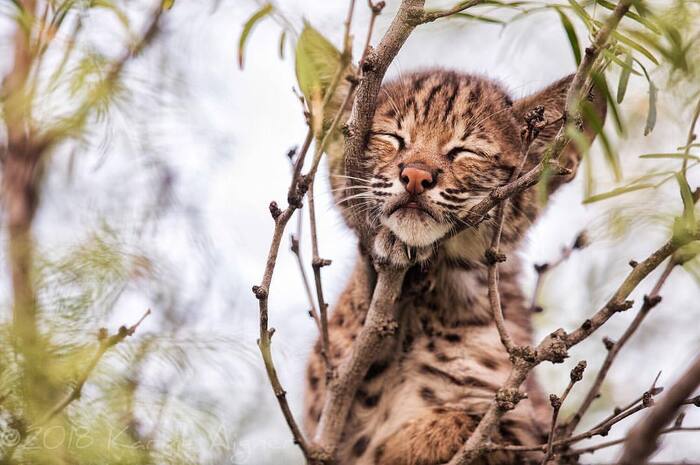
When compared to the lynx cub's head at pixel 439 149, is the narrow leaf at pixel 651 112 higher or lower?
lower

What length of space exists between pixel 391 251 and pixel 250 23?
1.17 meters

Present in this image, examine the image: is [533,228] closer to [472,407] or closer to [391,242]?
[472,407]

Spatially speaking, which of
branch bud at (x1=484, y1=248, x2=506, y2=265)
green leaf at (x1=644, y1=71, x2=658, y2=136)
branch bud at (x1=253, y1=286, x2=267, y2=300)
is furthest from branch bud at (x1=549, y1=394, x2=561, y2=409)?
branch bud at (x1=253, y1=286, x2=267, y2=300)

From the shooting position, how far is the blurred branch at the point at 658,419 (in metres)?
1.69

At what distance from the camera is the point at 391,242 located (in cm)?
386

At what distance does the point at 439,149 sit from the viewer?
4.61 meters

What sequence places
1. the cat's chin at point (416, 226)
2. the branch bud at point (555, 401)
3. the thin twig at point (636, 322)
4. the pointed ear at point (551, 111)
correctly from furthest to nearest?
the pointed ear at point (551, 111) < the cat's chin at point (416, 226) < the thin twig at point (636, 322) < the branch bud at point (555, 401)

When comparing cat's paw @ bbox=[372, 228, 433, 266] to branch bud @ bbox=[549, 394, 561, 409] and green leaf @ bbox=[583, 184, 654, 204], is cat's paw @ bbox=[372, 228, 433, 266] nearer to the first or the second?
branch bud @ bbox=[549, 394, 561, 409]

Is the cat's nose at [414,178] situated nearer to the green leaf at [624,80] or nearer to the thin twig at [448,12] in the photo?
the thin twig at [448,12]

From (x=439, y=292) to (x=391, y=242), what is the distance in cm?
111

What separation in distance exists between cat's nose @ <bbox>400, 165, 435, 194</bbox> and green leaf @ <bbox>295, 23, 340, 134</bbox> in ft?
2.14

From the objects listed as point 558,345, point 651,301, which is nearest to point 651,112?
point 558,345

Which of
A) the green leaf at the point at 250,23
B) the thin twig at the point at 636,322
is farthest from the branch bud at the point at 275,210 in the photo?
the thin twig at the point at 636,322

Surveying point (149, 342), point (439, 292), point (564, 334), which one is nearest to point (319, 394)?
point (439, 292)
